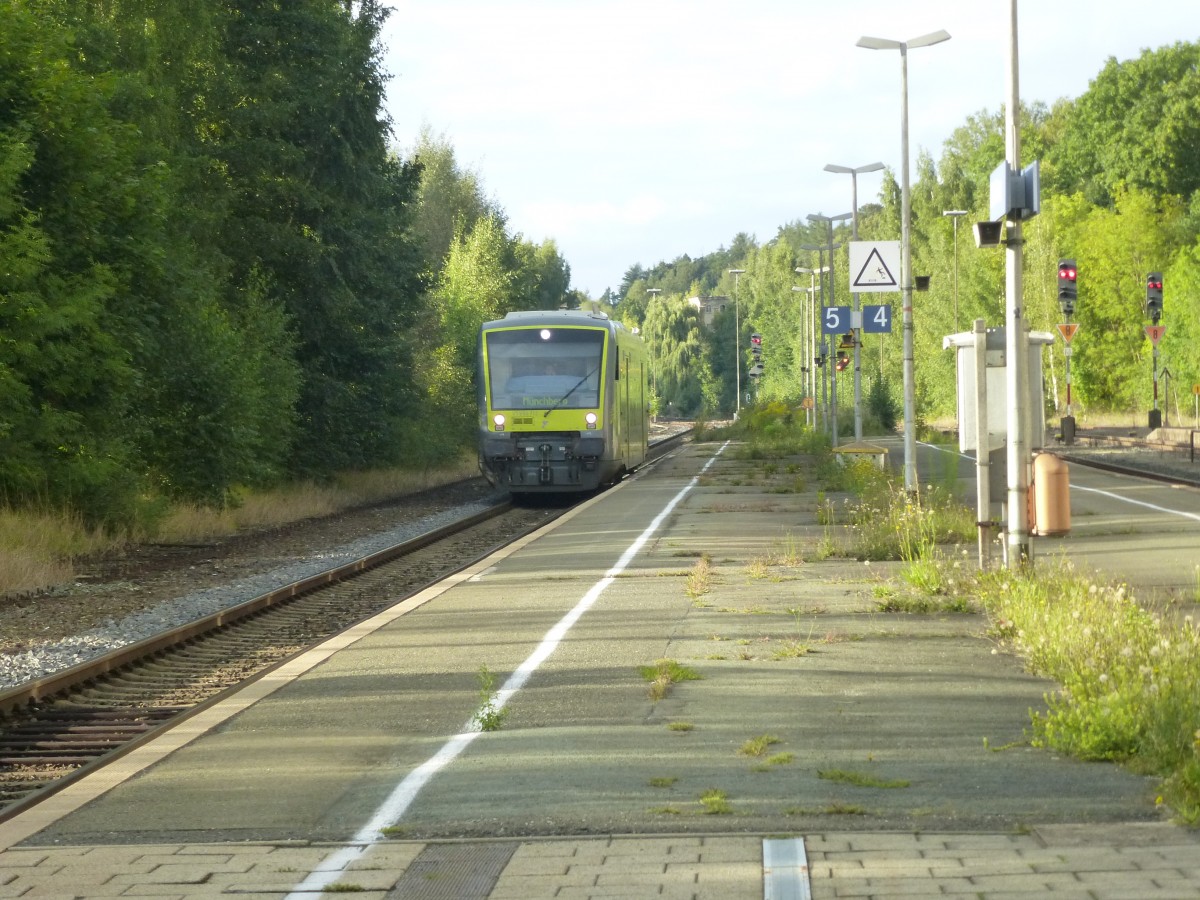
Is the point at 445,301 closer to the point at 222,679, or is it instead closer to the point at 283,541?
the point at 283,541

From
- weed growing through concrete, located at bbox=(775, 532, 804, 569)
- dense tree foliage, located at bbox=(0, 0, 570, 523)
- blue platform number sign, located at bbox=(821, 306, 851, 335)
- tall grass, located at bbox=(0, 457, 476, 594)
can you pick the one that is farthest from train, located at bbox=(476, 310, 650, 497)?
weed growing through concrete, located at bbox=(775, 532, 804, 569)

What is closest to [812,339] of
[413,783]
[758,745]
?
[758,745]

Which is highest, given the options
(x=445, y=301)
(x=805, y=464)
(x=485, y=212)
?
(x=485, y=212)

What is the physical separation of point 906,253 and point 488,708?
2068 centimetres

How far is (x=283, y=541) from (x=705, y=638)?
14.0m

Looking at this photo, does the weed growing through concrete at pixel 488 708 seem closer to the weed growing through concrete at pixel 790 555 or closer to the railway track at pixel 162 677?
the railway track at pixel 162 677

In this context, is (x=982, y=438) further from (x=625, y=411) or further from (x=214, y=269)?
(x=214, y=269)

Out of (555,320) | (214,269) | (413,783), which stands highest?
(214,269)

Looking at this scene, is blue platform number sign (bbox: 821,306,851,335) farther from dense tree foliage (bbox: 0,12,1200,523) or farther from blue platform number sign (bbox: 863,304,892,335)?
dense tree foliage (bbox: 0,12,1200,523)

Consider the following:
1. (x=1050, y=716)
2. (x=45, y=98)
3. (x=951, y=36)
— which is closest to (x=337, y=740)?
(x=1050, y=716)

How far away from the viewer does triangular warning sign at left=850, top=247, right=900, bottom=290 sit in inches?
1089

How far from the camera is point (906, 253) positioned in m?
27.8

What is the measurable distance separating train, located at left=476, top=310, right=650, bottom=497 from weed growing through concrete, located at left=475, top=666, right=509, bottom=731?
20.7 m

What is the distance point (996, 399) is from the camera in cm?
1433
